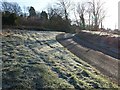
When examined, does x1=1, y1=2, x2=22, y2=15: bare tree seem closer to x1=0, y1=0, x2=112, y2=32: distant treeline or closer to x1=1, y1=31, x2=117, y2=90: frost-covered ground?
x1=0, y1=0, x2=112, y2=32: distant treeline

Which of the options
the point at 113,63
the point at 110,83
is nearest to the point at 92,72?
the point at 110,83

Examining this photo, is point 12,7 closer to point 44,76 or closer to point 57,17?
point 57,17

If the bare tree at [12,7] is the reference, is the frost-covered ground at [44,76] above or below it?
below

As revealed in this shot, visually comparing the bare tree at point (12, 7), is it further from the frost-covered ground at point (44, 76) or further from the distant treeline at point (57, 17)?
the frost-covered ground at point (44, 76)

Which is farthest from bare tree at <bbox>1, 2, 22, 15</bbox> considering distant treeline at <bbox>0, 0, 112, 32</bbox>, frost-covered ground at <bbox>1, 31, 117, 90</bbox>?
frost-covered ground at <bbox>1, 31, 117, 90</bbox>

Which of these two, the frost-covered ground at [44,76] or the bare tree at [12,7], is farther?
the bare tree at [12,7]

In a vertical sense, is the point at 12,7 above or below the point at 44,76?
above

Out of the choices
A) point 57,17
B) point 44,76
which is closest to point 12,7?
point 57,17

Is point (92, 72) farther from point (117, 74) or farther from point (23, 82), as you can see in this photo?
point (23, 82)

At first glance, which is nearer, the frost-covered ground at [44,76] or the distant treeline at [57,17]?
the frost-covered ground at [44,76]

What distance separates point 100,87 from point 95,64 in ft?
16.7

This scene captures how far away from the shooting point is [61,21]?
174 ft

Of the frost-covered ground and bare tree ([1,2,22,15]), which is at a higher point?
bare tree ([1,2,22,15])

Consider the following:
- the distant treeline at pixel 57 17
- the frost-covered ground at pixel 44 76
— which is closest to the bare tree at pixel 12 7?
the distant treeline at pixel 57 17
